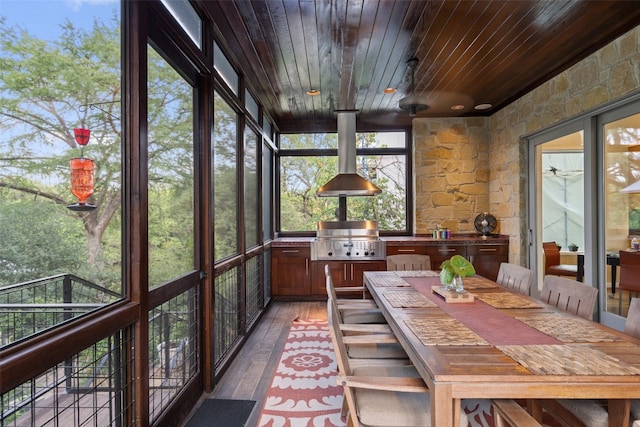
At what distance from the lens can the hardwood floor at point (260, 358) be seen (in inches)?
91.4

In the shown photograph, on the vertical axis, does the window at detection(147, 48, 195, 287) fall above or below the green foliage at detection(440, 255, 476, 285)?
above

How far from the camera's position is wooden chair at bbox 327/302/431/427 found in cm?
132

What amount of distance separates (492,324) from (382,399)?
2.20ft

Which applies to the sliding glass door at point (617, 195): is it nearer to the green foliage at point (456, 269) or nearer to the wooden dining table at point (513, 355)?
the wooden dining table at point (513, 355)

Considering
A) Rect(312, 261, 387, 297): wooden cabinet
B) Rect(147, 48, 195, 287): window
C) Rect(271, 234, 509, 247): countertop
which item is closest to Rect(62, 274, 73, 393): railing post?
Rect(147, 48, 195, 287): window

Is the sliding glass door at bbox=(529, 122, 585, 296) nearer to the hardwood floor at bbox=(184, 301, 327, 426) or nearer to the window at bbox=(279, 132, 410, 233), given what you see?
the window at bbox=(279, 132, 410, 233)

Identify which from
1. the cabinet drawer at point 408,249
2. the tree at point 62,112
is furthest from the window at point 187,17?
the cabinet drawer at point 408,249

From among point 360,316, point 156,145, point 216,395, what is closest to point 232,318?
point 216,395

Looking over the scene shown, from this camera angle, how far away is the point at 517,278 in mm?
2615

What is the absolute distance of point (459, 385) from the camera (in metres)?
1.15

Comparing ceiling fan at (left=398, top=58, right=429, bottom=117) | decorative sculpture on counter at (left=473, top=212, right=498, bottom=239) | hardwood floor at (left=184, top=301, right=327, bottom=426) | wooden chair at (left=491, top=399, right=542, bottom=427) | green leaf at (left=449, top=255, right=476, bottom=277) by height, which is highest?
ceiling fan at (left=398, top=58, right=429, bottom=117)

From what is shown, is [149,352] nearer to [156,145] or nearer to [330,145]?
[156,145]

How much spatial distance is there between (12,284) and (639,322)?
2.44 metres

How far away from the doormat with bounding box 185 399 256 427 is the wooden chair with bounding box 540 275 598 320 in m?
2.06
